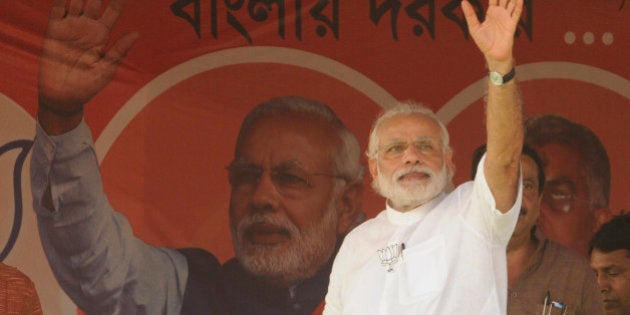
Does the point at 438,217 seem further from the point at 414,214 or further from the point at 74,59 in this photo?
the point at 74,59

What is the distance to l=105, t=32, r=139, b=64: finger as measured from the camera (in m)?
4.57

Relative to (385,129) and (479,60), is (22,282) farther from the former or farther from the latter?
(479,60)

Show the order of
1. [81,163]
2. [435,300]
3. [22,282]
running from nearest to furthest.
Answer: [435,300] → [22,282] → [81,163]

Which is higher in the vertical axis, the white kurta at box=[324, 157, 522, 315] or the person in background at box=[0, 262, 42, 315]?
the white kurta at box=[324, 157, 522, 315]

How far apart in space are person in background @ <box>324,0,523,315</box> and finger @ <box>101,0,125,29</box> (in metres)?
1.38

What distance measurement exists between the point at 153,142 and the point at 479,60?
1.41 meters

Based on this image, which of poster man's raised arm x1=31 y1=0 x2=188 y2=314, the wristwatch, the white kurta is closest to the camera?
the wristwatch

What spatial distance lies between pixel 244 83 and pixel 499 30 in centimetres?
169

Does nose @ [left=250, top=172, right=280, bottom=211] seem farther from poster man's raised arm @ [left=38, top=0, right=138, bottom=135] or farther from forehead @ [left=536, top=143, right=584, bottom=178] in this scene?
forehead @ [left=536, top=143, right=584, bottom=178]

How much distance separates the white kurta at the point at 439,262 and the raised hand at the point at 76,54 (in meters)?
1.48

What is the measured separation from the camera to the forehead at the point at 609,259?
4.73 m

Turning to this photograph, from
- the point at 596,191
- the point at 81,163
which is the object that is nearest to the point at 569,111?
the point at 596,191

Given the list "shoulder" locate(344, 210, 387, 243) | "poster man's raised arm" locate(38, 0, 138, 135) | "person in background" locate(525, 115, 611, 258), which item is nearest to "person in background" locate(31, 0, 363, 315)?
"poster man's raised arm" locate(38, 0, 138, 135)

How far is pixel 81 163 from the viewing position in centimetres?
457
